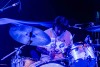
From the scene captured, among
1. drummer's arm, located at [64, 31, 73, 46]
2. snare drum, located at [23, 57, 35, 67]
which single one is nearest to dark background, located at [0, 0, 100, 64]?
drummer's arm, located at [64, 31, 73, 46]

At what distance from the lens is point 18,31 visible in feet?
9.25

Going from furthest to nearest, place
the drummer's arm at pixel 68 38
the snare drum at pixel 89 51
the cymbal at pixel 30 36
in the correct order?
the drummer's arm at pixel 68 38, the snare drum at pixel 89 51, the cymbal at pixel 30 36

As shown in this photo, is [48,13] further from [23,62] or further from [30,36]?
[23,62]

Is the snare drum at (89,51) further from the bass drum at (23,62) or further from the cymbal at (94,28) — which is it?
the bass drum at (23,62)

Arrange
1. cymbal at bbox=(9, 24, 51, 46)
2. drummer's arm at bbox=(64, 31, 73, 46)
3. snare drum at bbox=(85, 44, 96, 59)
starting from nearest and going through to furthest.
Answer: cymbal at bbox=(9, 24, 51, 46), snare drum at bbox=(85, 44, 96, 59), drummer's arm at bbox=(64, 31, 73, 46)

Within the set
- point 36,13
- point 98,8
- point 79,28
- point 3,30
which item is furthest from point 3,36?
point 98,8

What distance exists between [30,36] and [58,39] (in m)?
0.46

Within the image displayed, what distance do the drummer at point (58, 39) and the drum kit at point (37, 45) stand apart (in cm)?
11

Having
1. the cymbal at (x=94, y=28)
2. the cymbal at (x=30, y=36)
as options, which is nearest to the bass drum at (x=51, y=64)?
the cymbal at (x=30, y=36)

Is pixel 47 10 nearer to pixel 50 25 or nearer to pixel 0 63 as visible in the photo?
pixel 50 25

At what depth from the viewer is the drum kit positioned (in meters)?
2.87

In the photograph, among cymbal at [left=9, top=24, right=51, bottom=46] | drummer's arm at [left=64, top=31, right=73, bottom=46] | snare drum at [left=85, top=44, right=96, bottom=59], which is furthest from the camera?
drummer's arm at [left=64, top=31, right=73, bottom=46]

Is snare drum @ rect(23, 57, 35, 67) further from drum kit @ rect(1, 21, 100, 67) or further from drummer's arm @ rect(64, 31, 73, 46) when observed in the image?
drummer's arm @ rect(64, 31, 73, 46)

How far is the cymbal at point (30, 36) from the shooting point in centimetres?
286
